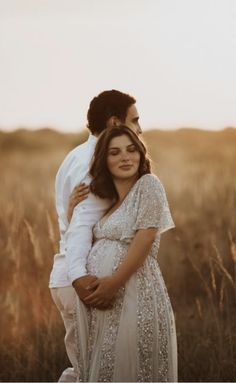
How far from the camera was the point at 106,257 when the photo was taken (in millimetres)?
3928

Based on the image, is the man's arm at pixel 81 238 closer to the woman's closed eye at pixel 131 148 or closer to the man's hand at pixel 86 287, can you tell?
the man's hand at pixel 86 287

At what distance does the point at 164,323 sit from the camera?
3.93m

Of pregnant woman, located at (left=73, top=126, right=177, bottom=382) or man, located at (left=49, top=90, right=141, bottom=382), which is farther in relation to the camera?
man, located at (left=49, top=90, right=141, bottom=382)

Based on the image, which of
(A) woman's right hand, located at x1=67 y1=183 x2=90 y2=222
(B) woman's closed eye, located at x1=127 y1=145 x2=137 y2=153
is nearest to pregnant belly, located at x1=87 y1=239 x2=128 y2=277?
(A) woman's right hand, located at x1=67 y1=183 x2=90 y2=222

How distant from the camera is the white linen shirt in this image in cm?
397

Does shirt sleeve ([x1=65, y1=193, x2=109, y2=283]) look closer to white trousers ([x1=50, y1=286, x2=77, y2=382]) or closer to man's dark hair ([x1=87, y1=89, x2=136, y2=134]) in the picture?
white trousers ([x1=50, y1=286, x2=77, y2=382])

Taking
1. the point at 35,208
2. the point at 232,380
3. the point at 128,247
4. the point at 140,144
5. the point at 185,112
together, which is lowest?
the point at 232,380

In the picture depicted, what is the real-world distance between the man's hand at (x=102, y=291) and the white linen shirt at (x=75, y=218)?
0.08 m

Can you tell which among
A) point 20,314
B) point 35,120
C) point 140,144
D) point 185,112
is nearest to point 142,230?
point 140,144

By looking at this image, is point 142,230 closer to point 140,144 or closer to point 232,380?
point 140,144

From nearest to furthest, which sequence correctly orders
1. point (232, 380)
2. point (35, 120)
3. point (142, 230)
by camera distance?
point (142, 230) → point (232, 380) → point (35, 120)

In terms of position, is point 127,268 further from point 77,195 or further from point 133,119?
point 133,119

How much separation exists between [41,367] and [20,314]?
0.50m

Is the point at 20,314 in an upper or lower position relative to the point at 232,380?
upper
